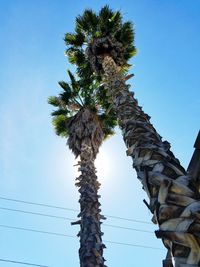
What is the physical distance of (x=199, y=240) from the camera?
2779mm

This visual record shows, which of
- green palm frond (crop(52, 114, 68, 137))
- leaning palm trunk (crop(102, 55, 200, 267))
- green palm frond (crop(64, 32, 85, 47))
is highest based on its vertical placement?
green palm frond (crop(64, 32, 85, 47))

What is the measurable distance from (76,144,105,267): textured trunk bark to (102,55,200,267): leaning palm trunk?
17.6 ft

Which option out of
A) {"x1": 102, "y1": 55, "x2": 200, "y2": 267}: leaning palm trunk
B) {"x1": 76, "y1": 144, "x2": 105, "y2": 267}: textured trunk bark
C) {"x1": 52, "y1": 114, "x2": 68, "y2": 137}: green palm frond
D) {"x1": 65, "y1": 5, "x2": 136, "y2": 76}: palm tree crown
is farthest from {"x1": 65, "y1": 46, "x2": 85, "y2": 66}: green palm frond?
{"x1": 102, "y1": 55, "x2": 200, "y2": 267}: leaning palm trunk

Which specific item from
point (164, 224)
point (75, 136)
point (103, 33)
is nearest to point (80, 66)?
point (103, 33)

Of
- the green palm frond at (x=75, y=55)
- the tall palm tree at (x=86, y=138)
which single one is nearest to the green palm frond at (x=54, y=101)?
the tall palm tree at (x=86, y=138)

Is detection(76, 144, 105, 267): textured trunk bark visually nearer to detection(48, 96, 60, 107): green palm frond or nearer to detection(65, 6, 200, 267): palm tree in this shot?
detection(65, 6, 200, 267): palm tree

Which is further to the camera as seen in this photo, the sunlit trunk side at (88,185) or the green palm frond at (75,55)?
the green palm frond at (75,55)

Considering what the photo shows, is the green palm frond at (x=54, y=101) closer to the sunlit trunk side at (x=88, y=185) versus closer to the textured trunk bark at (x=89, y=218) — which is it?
the sunlit trunk side at (x=88, y=185)

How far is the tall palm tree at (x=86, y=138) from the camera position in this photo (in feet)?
33.7

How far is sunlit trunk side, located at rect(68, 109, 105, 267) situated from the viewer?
9952 mm

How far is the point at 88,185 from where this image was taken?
12.2 metres

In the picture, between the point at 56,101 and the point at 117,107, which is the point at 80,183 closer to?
the point at 117,107

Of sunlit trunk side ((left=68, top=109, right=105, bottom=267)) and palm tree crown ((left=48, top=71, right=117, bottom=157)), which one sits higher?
palm tree crown ((left=48, top=71, right=117, bottom=157))

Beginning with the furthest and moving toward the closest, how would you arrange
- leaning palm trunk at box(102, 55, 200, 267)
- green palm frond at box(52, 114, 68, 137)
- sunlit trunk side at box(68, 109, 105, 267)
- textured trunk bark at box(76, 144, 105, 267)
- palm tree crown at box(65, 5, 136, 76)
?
1. green palm frond at box(52, 114, 68, 137)
2. palm tree crown at box(65, 5, 136, 76)
3. sunlit trunk side at box(68, 109, 105, 267)
4. textured trunk bark at box(76, 144, 105, 267)
5. leaning palm trunk at box(102, 55, 200, 267)
